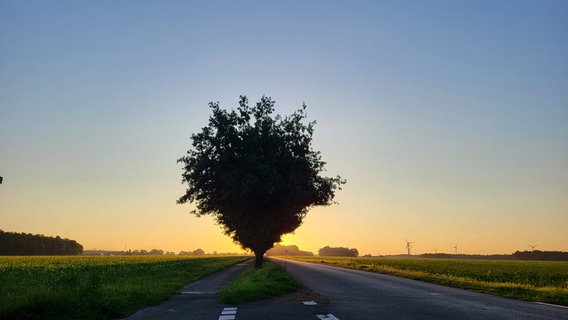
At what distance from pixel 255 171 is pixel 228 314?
2482 cm

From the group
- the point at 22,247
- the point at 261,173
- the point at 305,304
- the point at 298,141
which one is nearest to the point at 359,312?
the point at 305,304

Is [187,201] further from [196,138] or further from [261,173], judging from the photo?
[261,173]

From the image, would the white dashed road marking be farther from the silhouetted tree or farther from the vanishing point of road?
the silhouetted tree

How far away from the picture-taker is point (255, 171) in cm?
3881

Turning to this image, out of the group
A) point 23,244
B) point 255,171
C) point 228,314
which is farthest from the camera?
point 23,244

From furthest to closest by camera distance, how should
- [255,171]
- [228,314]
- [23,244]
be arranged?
[23,244] < [255,171] < [228,314]

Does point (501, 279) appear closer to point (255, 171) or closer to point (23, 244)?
point (255, 171)

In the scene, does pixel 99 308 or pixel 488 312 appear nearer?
pixel 488 312

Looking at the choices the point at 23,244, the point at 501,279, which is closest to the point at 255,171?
the point at 501,279

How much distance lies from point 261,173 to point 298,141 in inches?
252

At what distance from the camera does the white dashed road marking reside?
13.5 m

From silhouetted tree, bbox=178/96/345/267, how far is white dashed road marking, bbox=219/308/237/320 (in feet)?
72.6

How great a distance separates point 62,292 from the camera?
50.0 feet

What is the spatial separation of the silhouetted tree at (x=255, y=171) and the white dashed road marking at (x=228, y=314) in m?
22.1
